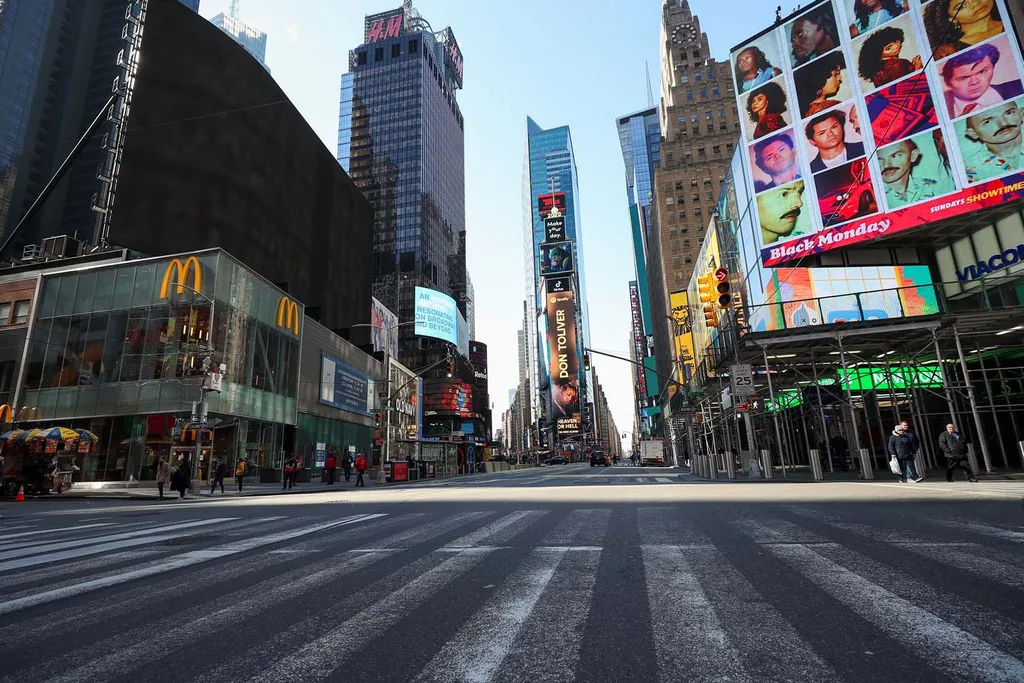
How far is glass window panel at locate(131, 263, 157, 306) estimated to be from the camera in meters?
32.4

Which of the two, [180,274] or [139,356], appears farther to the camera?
[180,274]

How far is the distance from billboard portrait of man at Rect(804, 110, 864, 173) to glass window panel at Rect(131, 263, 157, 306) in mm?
39009

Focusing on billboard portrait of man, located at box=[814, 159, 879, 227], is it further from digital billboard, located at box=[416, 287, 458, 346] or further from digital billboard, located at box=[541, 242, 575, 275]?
digital billboard, located at box=[541, 242, 575, 275]

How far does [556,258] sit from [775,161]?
163576 millimetres

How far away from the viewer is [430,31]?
6240 inches

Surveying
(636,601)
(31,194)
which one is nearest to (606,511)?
(636,601)

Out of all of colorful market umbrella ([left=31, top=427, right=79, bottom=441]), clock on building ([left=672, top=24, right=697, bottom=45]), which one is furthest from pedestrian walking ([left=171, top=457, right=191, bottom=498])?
clock on building ([left=672, top=24, right=697, bottom=45])

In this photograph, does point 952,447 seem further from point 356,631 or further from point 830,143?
point 830,143

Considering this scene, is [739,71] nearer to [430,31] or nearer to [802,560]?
[802,560]

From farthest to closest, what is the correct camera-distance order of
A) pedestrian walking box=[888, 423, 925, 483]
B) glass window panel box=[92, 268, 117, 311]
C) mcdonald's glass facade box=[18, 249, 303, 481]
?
glass window panel box=[92, 268, 117, 311], mcdonald's glass facade box=[18, 249, 303, 481], pedestrian walking box=[888, 423, 925, 483]

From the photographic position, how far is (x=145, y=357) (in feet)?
103

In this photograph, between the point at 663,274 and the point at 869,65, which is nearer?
the point at 869,65

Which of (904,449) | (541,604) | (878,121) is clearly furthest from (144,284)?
(878,121)

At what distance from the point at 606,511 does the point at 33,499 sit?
2463cm
